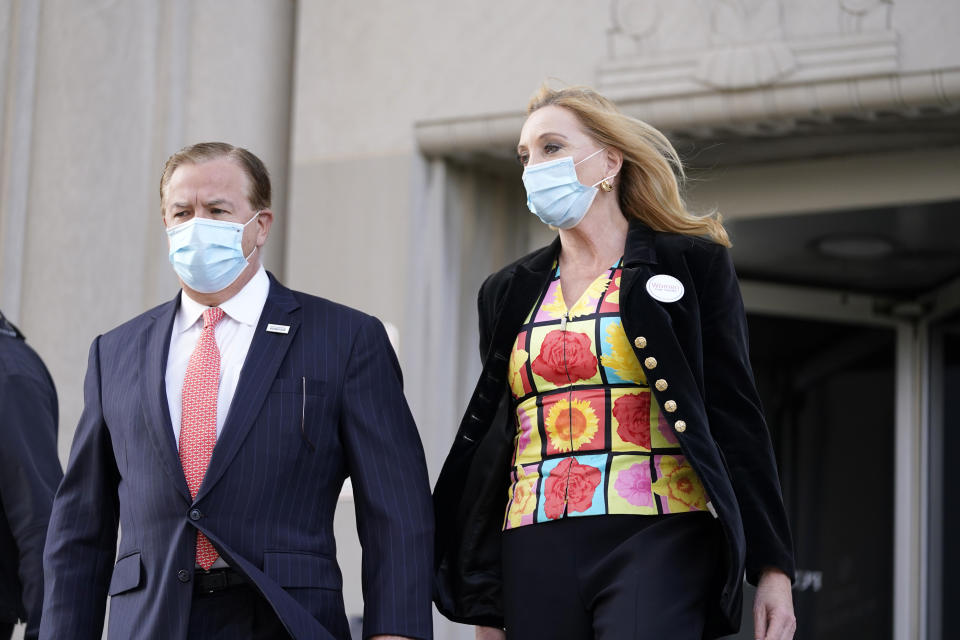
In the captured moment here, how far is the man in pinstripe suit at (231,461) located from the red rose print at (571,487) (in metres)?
0.31

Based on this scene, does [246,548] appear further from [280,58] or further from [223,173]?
[280,58]

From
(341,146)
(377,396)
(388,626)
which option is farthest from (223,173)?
(341,146)

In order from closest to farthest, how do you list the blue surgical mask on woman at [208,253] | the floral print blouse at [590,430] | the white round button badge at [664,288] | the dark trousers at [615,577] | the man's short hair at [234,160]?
the dark trousers at [615,577]
the floral print blouse at [590,430]
the white round button badge at [664,288]
the blue surgical mask on woman at [208,253]
the man's short hair at [234,160]

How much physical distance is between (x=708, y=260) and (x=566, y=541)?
2.48ft

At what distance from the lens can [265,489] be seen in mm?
3211

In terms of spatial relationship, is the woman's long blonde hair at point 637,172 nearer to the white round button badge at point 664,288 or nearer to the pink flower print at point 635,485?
the white round button badge at point 664,288

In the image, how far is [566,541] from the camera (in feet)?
10.5

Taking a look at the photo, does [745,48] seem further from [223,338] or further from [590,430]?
[223,338]

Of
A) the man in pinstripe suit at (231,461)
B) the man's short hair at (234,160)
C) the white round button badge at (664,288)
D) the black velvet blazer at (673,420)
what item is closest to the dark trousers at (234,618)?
the man in pinstripe suit at (231,461)

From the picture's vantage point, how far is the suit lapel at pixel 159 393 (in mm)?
3193

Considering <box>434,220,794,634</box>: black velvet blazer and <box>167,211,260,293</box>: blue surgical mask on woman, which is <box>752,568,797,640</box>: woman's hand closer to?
<box>434,220,794,634</box>: black velvet blazer

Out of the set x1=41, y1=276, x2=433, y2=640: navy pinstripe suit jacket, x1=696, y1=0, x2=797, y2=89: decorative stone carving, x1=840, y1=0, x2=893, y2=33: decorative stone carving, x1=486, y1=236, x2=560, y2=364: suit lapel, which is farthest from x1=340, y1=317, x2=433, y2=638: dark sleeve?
x1=840, y1=0, x2=893, y2=33: decorative stone carving

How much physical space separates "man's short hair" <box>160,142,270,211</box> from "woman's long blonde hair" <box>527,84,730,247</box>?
75 cm

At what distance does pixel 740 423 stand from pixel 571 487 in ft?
1.40
